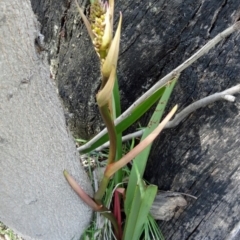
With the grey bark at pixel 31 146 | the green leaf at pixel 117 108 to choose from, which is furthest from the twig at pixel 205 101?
the grey bark at pixel 31 146

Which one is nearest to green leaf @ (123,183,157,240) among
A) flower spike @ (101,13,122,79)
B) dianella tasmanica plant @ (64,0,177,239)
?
dianella tasmanica plant @ (64,0,177,239)

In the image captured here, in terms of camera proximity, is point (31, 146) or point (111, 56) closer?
point (111, 56)

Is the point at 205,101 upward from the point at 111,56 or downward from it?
downward

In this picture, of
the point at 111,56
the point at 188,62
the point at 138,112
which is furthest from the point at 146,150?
the point at 111,56

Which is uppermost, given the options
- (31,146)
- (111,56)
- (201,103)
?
(111,56)

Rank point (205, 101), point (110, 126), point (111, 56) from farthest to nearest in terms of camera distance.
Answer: point (205, 101) → point (110, 126) → point (111, 56)

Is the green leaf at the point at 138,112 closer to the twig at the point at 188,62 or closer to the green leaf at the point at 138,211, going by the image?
the twig at the point at 188,62

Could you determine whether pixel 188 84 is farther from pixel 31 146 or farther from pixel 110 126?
pixel 31 146

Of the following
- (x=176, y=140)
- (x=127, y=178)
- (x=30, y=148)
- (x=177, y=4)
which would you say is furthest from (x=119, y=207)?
(x=177, y=4)
